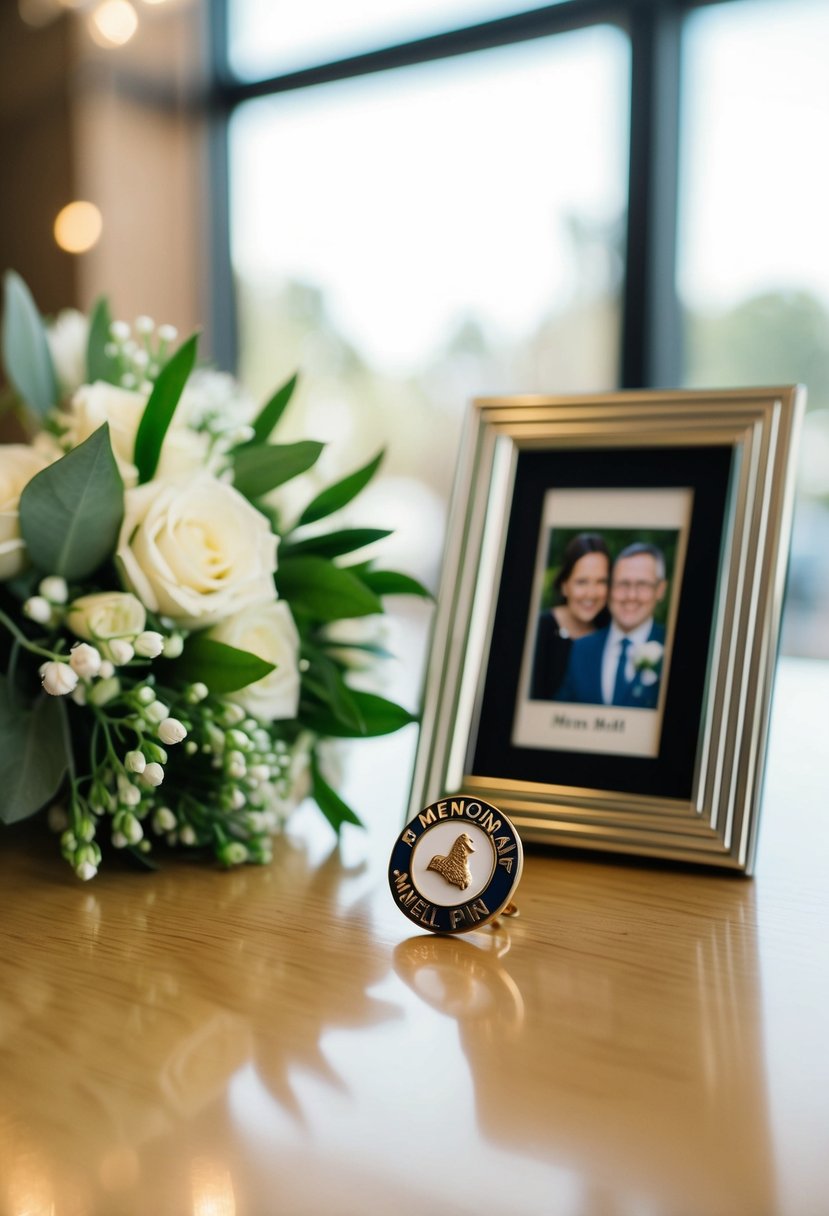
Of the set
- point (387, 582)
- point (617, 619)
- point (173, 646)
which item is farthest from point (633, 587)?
point (173, 646)

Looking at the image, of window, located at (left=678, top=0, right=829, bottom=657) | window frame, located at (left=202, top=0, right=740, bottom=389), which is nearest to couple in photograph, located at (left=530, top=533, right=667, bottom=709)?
window, located at (left=678, top=0, right=829, bottom=657)

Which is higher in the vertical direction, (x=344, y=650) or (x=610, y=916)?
(x=344, y=650)

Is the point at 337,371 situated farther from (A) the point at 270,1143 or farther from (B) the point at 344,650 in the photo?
(A) the point at 270,1143

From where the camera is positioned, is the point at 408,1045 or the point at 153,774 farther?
the point at 153,774

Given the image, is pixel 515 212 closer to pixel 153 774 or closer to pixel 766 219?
pixel 766 219

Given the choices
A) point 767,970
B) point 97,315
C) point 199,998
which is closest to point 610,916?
point 767,970

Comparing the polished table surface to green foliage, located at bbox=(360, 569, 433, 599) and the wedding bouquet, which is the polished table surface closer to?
the wedding bouquet

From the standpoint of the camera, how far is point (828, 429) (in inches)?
74.0

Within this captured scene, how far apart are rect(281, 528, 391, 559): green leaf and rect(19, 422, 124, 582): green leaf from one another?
0.15 m

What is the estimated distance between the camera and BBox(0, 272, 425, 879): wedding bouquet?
63cm

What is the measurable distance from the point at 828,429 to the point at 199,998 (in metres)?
1.69

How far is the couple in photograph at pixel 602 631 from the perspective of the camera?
69 cm

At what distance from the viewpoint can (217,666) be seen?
66 cm

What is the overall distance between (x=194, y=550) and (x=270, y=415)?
20 cm
